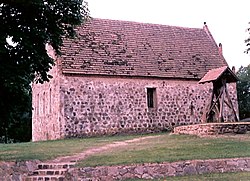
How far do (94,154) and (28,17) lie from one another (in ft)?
18.0

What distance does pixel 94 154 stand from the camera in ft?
48.0

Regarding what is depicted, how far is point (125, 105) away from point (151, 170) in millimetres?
14733

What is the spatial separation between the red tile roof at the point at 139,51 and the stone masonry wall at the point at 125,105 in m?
0.70

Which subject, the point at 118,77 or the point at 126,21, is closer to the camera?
the point at 118,77

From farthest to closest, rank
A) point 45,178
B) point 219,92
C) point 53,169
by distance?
point 219,92, point 53,169, point 45,178

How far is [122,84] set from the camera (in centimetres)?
2677

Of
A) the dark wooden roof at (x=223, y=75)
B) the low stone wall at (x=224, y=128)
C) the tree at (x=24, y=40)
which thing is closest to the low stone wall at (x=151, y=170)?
the tree at (x=24, y=40)

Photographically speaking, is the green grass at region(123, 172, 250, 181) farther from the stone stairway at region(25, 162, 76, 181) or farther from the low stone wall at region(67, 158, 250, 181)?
the stone stairway at region(25, 162, 76, 181)

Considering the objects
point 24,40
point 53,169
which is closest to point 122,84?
point 24,40

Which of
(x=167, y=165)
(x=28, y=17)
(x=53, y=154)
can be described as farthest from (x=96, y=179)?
(x=28, y=17)

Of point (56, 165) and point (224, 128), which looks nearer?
point (56, 165)

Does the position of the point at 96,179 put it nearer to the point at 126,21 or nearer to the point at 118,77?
the point at 118,77

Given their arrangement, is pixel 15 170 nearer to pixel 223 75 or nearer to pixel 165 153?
pixel 165 153

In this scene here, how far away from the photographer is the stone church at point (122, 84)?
83.1ft
